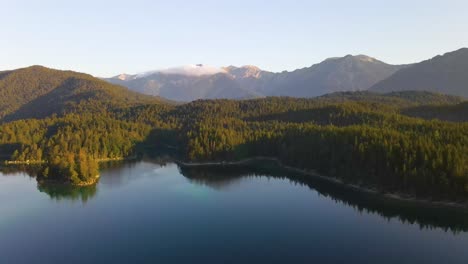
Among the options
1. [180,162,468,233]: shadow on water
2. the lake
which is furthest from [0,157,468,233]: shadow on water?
the lake

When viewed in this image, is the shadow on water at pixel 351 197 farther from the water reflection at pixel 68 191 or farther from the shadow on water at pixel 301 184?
the water reflection at pixel 68 191

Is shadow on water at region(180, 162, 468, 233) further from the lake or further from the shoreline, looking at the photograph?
the shoreline

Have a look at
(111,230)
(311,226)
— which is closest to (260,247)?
(311,226)

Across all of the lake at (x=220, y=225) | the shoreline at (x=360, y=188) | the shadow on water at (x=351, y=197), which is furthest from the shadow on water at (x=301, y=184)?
the shoreline at (x=360, y=188)

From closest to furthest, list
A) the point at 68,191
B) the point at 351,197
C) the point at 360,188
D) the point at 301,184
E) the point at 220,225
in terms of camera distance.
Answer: the point at 220,225 → the point at 351,197 → the point at 360,188 → the point at 68,191 → the point at 301,184

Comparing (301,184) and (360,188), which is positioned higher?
(360,188)

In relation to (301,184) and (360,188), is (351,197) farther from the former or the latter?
(301,184)

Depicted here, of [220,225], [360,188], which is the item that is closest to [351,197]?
[360,188]
